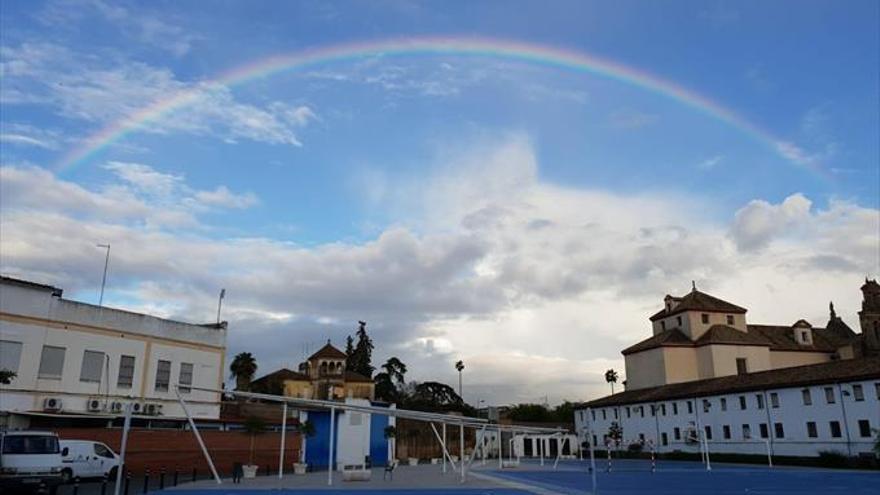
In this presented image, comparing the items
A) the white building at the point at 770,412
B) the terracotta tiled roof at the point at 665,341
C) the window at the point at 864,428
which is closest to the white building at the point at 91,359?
the white building at the point at 770,412

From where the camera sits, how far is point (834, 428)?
161ft

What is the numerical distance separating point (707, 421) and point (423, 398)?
5608 centimetres

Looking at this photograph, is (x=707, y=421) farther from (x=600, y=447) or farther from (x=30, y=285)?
(x=30, y=285)

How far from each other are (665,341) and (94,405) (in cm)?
6118

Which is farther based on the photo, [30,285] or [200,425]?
[200,425]

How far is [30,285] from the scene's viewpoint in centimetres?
3866

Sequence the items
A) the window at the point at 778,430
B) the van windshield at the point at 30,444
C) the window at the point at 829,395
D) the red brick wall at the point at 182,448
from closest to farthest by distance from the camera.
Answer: the van windshield at the point at 30,444, the red brick wall at the point at 182,448, the window at the point at 829,395, the window at the point at 778,430

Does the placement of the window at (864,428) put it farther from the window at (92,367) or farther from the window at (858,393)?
the window at (92,367)

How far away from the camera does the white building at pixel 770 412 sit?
47312 millimetres

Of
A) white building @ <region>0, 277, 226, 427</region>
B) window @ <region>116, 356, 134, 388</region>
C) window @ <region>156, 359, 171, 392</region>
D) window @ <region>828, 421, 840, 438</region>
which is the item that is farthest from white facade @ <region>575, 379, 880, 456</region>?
window @ <region>116, 356, 134, 388</region>

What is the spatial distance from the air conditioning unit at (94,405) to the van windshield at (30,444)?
15.5 meters

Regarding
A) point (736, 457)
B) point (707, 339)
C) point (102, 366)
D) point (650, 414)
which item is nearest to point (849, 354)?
point (707, 339)

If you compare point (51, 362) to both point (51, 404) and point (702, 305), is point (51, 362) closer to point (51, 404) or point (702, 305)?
point (51, 404)

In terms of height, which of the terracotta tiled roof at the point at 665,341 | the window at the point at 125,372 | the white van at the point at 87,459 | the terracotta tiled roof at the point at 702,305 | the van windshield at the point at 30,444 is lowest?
the white van at the point at 87,459
